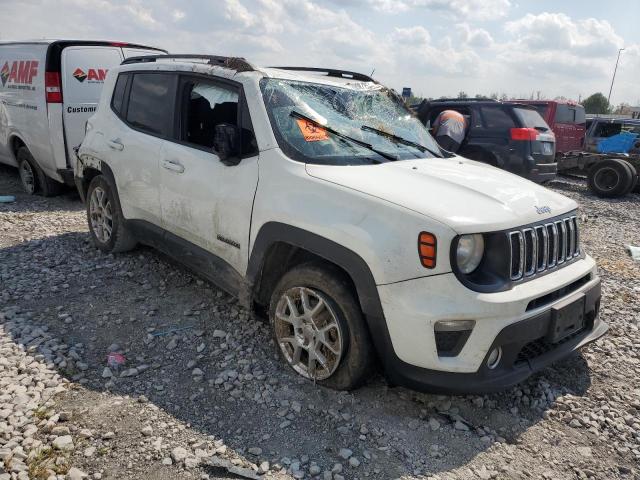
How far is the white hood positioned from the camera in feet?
8.73

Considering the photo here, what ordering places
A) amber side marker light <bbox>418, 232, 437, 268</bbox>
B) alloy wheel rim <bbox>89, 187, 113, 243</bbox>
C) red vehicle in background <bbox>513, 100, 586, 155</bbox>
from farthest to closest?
red vehicle in background <bbox>513, 100, 586, 155</bbox> < alloy wheel rim <bbox>89, 187, 113, 243</bbox> < amber side marker light <bbox>418, 232, 437, 268</bbox>

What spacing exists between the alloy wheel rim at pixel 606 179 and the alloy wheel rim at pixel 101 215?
34.3ft

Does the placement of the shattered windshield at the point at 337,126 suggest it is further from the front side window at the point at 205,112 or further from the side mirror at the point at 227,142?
the front side window at the point at 205,112

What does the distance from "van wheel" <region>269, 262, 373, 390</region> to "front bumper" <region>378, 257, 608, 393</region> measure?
0.68 feet

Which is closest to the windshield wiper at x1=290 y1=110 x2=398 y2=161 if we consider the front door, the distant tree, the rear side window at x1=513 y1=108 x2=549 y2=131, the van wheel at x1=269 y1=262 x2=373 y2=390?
the front door

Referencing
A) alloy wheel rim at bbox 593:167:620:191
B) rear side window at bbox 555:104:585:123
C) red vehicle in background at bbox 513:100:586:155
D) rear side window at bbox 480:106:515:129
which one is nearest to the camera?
rear side window at bbox 480:106:515:129

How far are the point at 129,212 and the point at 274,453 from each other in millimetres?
2893

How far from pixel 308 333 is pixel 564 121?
1236 cm

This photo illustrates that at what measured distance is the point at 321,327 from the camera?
307 cm

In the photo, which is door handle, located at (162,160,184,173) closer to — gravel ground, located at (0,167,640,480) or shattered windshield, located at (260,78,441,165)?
shattered windshield, located at (260,78,441,165)

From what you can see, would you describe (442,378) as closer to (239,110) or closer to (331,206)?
(331,206)

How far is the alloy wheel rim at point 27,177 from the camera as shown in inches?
303

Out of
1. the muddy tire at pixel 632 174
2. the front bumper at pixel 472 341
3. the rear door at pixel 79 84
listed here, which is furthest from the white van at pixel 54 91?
the muddy tire at pixel 632 174

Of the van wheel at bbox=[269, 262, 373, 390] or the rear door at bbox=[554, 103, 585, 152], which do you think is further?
the rear door at bbox=[554, 103, 585, 152]
